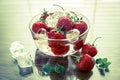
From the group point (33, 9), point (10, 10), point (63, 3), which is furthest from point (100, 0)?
point (10, 10)

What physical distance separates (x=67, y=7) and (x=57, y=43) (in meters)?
0.50

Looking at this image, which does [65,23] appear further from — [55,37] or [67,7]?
[67,7]

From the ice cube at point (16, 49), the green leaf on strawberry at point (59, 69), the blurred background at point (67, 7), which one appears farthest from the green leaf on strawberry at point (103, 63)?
the ice cube at point (16, 49)

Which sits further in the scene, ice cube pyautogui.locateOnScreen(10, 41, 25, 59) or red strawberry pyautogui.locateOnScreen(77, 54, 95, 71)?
ice cube pyautogui.locateOnScreen(10, 41, 25, 59)

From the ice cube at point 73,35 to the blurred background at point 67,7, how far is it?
0.13m

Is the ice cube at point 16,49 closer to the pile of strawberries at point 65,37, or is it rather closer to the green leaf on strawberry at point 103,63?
the pile of strawberries at point 65,37

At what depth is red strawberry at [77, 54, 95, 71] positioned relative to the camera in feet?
3.10

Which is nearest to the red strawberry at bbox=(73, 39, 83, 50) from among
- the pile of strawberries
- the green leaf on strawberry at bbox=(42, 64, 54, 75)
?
the pile of strawberries

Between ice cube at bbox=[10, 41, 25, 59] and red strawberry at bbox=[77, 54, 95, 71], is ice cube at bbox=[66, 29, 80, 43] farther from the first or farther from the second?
ice cube at bbox=[10, 41, 25, 59]

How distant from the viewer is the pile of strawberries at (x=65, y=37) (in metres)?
0.96

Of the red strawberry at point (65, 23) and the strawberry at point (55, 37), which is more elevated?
the red strawberry at point (65, 23)

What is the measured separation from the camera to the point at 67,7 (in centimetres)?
143

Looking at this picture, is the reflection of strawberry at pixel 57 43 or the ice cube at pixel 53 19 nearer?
the reflection of strawberry at pixel 57 43

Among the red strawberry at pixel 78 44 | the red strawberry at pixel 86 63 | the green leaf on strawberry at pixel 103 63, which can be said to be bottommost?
the green leaf on strawberry at pixel 103 63
